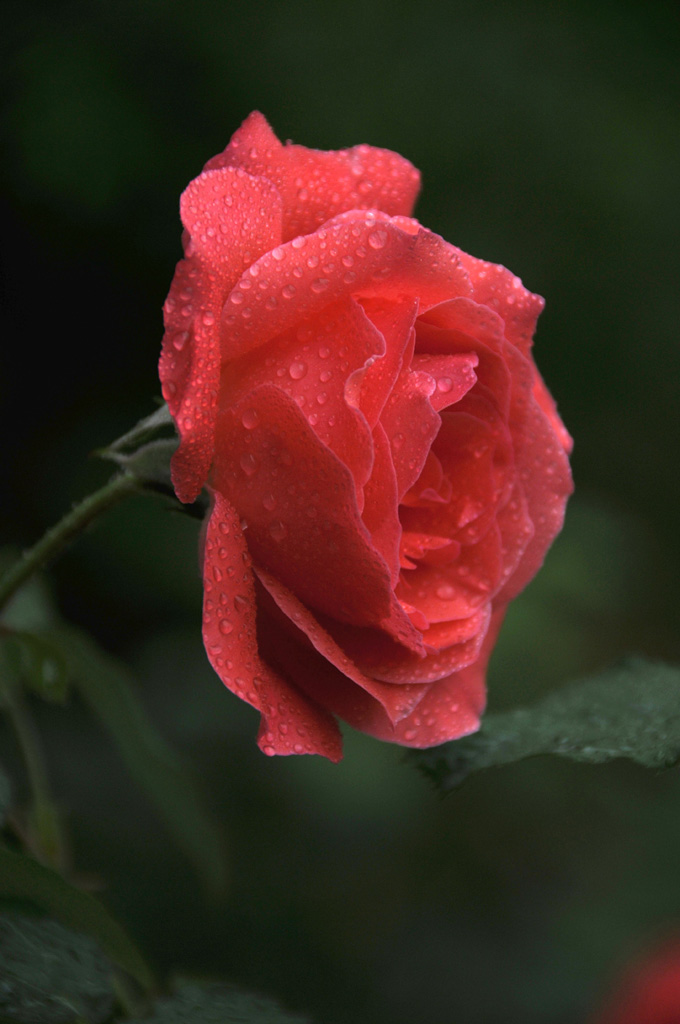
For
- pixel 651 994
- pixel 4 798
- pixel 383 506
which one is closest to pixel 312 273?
pixel 383 506

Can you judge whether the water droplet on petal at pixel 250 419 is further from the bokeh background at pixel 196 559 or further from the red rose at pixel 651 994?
the bokeh background at pixel 196 559

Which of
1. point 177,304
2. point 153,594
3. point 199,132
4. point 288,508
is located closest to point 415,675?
point 288,508

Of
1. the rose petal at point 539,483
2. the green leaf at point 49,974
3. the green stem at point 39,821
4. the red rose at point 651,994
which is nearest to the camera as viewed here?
the green leaf at point 49,974

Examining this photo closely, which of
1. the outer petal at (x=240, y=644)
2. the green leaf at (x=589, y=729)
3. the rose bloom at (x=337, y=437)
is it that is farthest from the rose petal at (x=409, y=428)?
the green leaf at (x=589, y=729)

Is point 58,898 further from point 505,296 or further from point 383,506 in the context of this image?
point 505,296

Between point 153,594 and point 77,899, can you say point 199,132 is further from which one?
point 77,899
